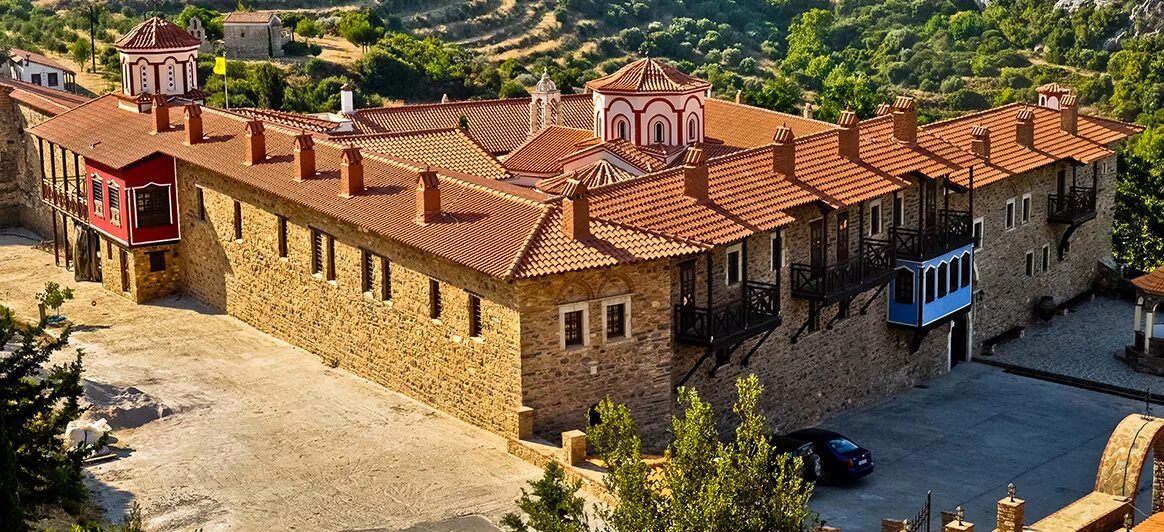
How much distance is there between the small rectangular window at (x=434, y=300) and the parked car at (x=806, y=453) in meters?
7.61

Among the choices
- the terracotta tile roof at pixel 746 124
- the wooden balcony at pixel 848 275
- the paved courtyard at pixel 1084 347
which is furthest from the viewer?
the terracotta tile roof at pixel 746 124

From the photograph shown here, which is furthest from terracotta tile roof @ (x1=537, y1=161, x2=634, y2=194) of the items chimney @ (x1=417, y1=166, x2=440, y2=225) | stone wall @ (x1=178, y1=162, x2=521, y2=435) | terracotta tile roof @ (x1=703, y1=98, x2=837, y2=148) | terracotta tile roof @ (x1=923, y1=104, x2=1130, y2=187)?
terracotta tile roof @ (x1=703, y1=98, x2=837, y2=148)

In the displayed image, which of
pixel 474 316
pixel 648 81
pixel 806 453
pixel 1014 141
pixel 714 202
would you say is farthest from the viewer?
pixel 1014 141

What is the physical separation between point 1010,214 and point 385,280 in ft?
63.9

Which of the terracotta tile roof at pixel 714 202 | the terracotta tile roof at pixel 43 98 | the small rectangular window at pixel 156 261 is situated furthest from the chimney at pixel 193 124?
the terracotta tile roof at pixel 714 202

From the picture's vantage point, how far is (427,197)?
35906mm

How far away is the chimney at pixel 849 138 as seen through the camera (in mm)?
42156

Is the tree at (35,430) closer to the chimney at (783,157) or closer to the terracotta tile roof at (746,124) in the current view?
the chimney at (783,157)

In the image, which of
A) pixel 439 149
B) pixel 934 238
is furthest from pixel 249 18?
pixel 934 238

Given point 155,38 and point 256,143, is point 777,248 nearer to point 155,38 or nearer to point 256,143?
point 256,143

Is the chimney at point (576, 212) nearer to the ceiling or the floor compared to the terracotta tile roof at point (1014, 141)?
nearer to the ceiling

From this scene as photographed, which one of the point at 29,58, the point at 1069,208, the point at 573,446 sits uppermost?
the point at 29,58

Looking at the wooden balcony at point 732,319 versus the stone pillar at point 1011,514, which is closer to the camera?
the stone pillar at point 1011,514

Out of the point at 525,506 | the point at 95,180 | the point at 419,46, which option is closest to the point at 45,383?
the point at 525,506
